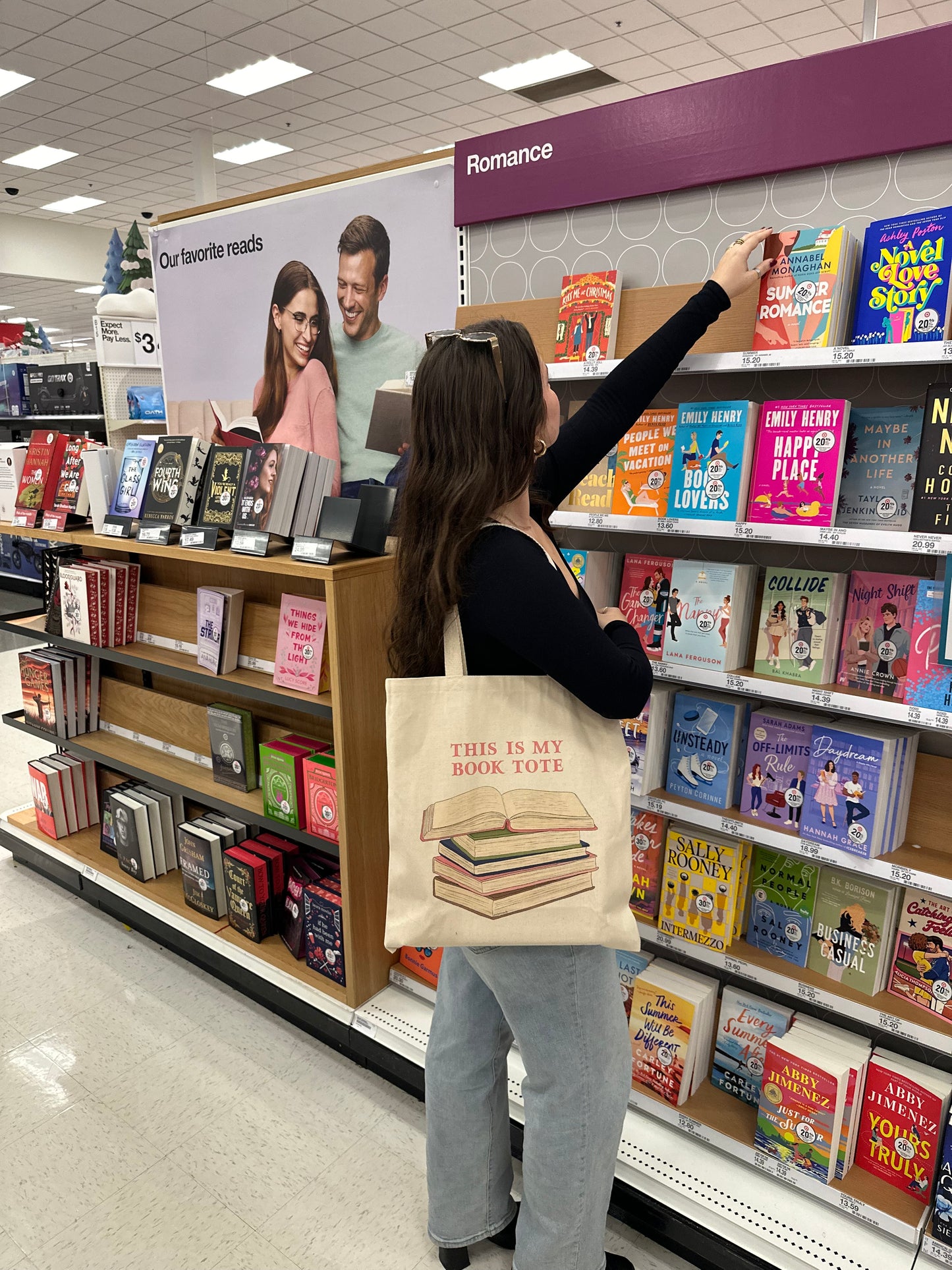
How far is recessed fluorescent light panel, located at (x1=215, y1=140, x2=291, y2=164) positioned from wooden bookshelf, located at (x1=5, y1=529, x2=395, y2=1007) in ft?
24.1

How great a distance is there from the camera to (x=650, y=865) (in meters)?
2.08

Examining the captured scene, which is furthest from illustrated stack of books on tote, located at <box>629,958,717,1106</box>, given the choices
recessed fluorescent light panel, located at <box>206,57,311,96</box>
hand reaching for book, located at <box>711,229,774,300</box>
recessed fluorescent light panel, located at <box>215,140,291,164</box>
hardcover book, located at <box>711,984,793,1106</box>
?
recessed fluorescent light panel, located at <box>215,140,291,164</box>

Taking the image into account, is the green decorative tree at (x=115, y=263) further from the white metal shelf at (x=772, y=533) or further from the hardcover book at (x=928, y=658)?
the hardcover book at (x=928, y=658)

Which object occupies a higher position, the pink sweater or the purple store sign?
the purple store sign

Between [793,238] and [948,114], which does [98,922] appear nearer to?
[793,238]

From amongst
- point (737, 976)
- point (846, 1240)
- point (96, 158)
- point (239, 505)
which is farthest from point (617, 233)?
point (96, 158)

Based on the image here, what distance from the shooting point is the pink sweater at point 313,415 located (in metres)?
3.28

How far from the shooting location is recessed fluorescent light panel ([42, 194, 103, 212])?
1095 centimetres

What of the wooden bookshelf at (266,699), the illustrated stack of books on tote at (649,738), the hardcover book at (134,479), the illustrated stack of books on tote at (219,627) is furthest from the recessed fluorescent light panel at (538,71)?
the illustrated stack of books on tote at (649,738)

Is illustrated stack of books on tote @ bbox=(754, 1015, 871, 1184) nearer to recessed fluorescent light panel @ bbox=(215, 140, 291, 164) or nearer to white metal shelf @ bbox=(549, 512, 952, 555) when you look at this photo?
white metal shelf @ bbox=(549, 512, 952, 555)

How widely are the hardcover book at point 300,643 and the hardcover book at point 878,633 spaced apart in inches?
51.8

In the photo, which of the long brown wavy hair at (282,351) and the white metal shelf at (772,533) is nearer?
the white metal shelf at (772,533)

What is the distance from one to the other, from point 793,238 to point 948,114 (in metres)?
0.31

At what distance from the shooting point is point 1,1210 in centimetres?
197
